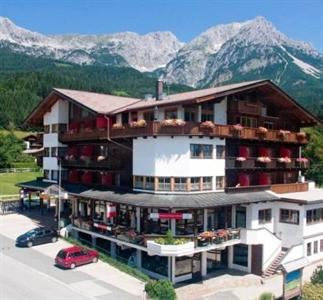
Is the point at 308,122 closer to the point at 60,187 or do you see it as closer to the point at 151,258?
the point at 151,258

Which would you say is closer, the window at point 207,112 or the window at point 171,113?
the window at point 171,113

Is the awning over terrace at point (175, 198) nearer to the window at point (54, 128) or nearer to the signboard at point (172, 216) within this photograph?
the signboard at point (172, 216)

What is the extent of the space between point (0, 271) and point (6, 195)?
113 ft

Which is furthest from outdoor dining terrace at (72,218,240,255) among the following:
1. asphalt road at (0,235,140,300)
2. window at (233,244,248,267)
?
asphalt road at (0,235,140,300)

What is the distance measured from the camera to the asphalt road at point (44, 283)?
93.0 feet

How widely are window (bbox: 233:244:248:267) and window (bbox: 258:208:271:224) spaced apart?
2.79m

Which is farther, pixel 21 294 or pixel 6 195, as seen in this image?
pixel 6 195

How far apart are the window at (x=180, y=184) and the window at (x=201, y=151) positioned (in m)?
1.99

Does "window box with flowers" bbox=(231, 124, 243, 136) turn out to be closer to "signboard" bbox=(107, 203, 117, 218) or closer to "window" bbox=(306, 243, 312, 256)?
"window" bbox=(306, 243, 312, 256)

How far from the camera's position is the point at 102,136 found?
4112 centimetres

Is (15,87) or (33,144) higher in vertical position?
(15,87)

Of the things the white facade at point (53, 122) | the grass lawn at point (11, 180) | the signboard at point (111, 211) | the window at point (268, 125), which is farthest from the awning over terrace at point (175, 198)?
the grass lawn at point (11, 180)

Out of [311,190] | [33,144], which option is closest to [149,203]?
[311,190]

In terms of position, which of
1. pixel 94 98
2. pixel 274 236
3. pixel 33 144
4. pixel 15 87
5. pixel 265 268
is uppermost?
pixel 15 87
